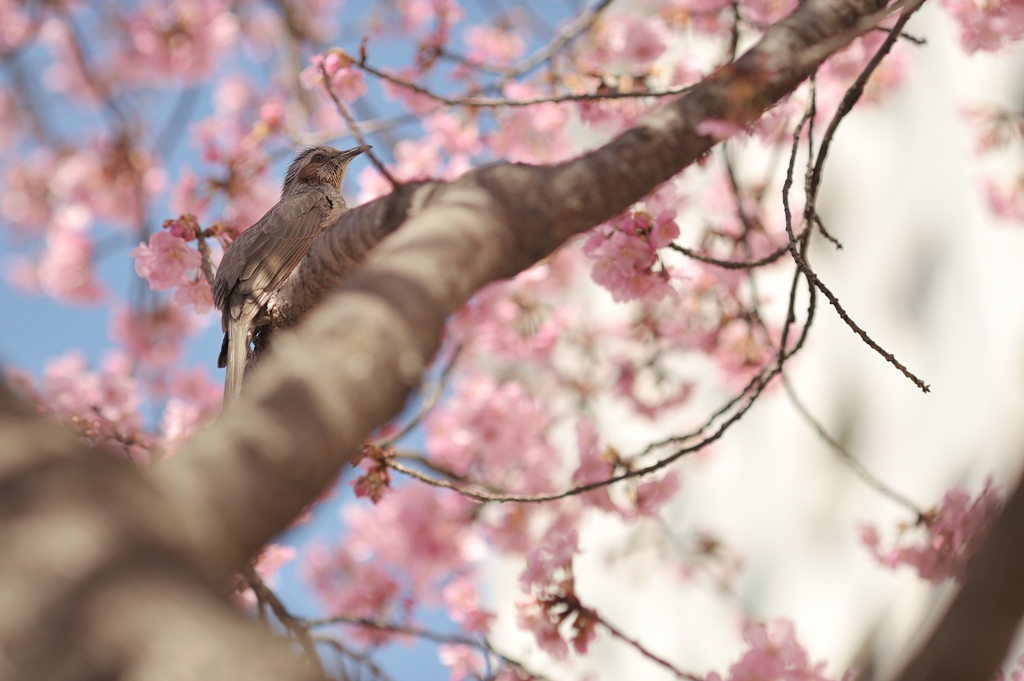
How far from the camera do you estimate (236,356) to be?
2109 mm

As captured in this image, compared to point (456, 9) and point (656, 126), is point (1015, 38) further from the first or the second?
point (456, 9)

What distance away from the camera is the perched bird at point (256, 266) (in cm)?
212

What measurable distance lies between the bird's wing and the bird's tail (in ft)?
0.33

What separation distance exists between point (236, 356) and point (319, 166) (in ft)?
5.20

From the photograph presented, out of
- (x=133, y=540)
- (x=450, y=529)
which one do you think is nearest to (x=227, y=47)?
(x=450, y=529)

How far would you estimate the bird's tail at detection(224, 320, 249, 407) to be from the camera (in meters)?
2.07

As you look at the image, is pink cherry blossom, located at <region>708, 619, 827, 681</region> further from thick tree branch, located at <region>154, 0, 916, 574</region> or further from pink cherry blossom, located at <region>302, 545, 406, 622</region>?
pink cherry blossom, located at <region>302, 545, 406, 622</region>

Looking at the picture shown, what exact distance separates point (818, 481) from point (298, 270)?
5472 mm

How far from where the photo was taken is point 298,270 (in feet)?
5.57

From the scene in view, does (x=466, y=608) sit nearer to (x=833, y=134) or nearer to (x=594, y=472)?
(x=594, y=472)

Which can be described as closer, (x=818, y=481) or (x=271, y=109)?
(x=271, y=109)

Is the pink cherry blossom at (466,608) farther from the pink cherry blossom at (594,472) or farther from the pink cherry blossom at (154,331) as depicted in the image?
the pink cherry blossom at (154,331)

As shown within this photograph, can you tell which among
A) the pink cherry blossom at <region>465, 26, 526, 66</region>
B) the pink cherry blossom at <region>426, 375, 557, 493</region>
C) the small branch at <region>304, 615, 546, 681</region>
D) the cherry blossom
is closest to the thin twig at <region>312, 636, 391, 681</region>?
the small branch at <region>304, 615, 546, 681</region>

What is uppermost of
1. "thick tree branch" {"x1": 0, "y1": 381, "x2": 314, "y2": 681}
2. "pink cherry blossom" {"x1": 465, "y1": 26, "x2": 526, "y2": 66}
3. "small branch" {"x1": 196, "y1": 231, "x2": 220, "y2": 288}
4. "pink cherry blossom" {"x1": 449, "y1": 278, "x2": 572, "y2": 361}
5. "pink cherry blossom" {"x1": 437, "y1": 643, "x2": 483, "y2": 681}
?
"pink cherry blossom" {"x1": 465, "y1": 26, "x2": 526, "y2": 66}
